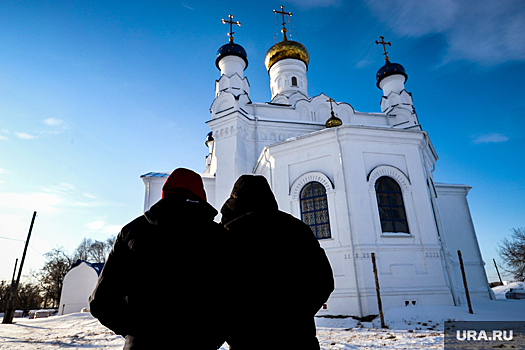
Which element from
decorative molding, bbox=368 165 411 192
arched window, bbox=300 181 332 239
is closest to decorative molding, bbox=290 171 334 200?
arched window, bbox=300 181 332 239

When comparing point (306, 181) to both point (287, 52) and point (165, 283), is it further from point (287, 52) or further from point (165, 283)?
point (287, 52)

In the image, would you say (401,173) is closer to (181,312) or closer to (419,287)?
(419,287)

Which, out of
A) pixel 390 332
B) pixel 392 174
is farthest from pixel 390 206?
pixel 390 332

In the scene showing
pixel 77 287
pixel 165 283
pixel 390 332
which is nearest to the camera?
pixel 165 283

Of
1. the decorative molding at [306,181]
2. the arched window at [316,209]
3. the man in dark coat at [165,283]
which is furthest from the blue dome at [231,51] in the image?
the man in dark coat at [165,283]

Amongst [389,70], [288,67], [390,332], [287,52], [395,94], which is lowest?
[390,332]

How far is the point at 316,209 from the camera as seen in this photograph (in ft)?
35.0

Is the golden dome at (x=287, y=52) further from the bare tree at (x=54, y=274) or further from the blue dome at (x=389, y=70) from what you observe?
the bare tree at (x=54, y=274)

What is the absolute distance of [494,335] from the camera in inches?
215

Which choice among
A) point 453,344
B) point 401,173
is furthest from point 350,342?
point 401,173

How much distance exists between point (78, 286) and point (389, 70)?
83.8ft

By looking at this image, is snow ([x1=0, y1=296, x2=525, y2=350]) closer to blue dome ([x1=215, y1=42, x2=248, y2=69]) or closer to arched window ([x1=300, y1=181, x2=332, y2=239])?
arched window ([x1=300, y1=181, x2=332, y2=239])

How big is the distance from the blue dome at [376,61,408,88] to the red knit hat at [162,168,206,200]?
771 inches

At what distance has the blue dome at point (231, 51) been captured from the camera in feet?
60.4
